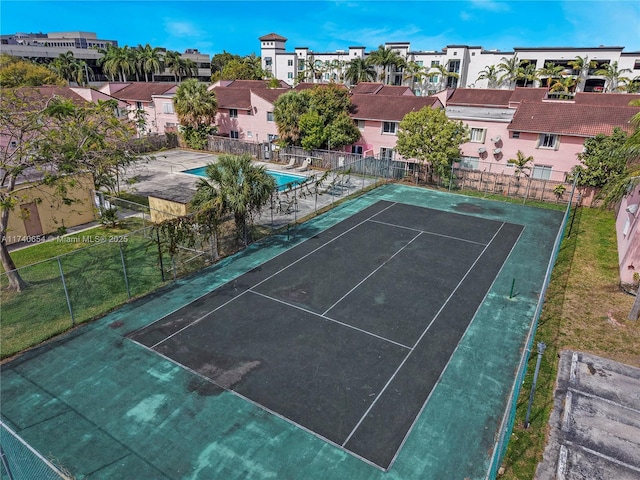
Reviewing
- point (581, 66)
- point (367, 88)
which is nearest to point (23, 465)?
point (367, 88)

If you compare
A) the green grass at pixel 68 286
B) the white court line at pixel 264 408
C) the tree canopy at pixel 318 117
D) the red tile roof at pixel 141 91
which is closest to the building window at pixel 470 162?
the tree canopy at pixel 318 117

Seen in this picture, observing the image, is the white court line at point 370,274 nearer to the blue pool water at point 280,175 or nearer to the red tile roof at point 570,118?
the blue pool water at point 280,175

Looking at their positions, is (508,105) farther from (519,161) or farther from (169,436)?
(169,436)

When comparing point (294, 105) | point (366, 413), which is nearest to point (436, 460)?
point (366, 413)

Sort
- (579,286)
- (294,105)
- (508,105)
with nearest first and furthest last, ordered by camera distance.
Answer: (579,286) < (294,105) < (508,105)

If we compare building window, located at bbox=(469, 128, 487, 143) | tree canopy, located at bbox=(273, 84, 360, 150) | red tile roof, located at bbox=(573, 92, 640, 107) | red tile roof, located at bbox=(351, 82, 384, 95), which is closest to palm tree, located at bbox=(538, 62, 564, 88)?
red tile roof, located at bbox=(351, 82, 384, 95)

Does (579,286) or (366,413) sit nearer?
(366,413)

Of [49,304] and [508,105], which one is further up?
[508,105]

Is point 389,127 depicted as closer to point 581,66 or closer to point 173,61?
point 581,66
